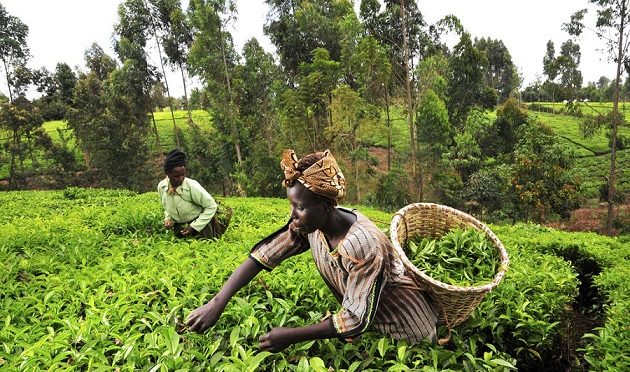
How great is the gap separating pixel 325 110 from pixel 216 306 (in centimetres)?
1800

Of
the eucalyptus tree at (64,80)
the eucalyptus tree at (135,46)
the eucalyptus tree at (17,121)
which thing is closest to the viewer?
the eucalyptus tree at (135,46)

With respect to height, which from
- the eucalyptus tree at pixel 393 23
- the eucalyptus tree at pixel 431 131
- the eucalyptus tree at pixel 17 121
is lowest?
the eucalyptus tree at pixel 431 131

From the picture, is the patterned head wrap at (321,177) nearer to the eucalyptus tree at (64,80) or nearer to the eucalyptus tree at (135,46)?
the eucalyptus tree at (135,46)

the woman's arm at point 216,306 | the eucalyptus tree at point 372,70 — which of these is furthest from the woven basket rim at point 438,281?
the eucalyptus tree at point 372,70

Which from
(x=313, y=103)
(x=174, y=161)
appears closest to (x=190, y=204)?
(x=174, y=161)

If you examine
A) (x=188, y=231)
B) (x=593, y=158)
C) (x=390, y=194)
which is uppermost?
(x=188, y=231)

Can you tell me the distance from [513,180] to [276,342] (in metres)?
17.1

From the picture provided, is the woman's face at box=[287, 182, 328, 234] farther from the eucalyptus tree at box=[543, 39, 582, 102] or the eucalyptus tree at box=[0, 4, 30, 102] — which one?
the eucalyptus tree at box=[543, 39, 582, 102]

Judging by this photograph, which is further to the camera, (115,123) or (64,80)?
(64,80)

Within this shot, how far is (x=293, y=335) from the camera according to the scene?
163 cm

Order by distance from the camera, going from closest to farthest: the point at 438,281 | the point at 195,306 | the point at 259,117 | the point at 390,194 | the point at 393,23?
1. the point at 438,281
2. the point at 195,306
3. the point at 393,23
4. the point at 390,194
5. the point at 259,117

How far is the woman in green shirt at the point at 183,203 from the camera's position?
12.0ft

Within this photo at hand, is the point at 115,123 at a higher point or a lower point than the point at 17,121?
lower

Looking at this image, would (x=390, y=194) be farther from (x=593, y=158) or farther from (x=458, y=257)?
(x=593, y=158)
